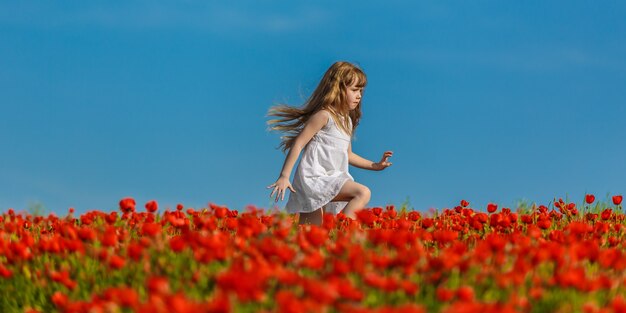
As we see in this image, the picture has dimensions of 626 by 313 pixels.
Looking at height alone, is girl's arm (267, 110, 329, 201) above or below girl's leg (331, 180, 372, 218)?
above

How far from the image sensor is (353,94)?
9000 mm

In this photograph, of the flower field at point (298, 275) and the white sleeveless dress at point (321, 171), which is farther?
the white sleeveless dress at point (321, 171)

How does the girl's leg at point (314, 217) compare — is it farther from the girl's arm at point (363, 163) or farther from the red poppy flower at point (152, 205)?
the red poppy flower at point (152, 205)

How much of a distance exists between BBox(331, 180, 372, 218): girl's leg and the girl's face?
3.56 ft

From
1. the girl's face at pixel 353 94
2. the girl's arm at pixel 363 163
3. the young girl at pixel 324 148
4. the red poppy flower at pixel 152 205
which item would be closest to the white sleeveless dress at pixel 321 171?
the young girl at pixel 324 148

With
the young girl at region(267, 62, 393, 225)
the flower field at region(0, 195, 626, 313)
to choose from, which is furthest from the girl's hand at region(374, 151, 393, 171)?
the flower field at region(0, 195, 626, 313)

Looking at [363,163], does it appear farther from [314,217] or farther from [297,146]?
[297,146]

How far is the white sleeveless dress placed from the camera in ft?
27.8

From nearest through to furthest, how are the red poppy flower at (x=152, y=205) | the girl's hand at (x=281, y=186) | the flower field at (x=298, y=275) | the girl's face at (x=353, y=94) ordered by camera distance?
the flower field at (x=298, y=275) → the red poppy flower at (x=152, y=205) → the girl's hand at (x=281, y=186) → the girl's face at (x=353, y=94)

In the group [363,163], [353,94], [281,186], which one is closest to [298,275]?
[281,186]

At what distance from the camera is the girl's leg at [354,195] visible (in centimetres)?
823

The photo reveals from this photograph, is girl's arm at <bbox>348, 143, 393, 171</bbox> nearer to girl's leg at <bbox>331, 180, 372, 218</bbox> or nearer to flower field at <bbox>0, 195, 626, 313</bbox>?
girl's leg at <bbox>331, 180, 372, 218</bbox>

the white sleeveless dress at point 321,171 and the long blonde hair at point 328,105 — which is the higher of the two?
the long blonde hair at point 328,105

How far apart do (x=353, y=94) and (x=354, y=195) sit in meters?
1.36
